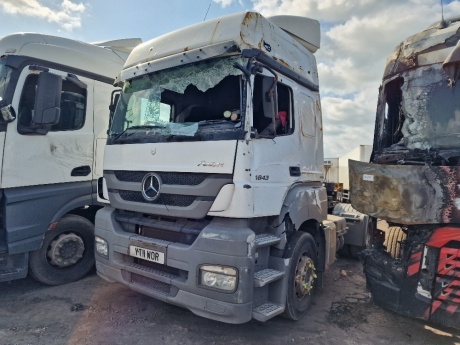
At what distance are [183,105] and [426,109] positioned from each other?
9.37 ft

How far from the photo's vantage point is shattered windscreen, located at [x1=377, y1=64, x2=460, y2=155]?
11.8 ft

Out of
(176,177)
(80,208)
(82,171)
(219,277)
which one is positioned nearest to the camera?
(219,277)

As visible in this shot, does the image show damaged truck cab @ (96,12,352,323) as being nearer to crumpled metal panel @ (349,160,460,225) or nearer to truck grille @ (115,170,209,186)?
truck grille @ (115,170,209,186)

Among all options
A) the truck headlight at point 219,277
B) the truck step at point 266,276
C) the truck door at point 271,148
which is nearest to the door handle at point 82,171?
the truck headlight at point 219,277

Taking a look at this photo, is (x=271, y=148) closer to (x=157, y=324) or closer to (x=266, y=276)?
(x=266, y=276)

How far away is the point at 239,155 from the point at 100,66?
346cm

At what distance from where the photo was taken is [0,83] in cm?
419

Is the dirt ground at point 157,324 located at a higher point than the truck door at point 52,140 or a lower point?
lower

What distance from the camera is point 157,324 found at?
3.52 m

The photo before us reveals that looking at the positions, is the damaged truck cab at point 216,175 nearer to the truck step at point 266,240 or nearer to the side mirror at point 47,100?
the truck step at point 266,240

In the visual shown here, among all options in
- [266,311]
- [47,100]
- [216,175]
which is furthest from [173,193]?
[47,100]

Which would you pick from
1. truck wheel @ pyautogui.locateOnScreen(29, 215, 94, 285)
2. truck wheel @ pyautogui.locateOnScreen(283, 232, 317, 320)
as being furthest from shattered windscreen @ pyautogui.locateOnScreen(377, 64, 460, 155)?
truck wheel @ pyautogui.locateOnScreen(29, 215, 94, 285)

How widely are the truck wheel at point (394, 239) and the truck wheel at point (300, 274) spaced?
85 cm

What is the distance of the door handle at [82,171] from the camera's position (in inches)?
186
